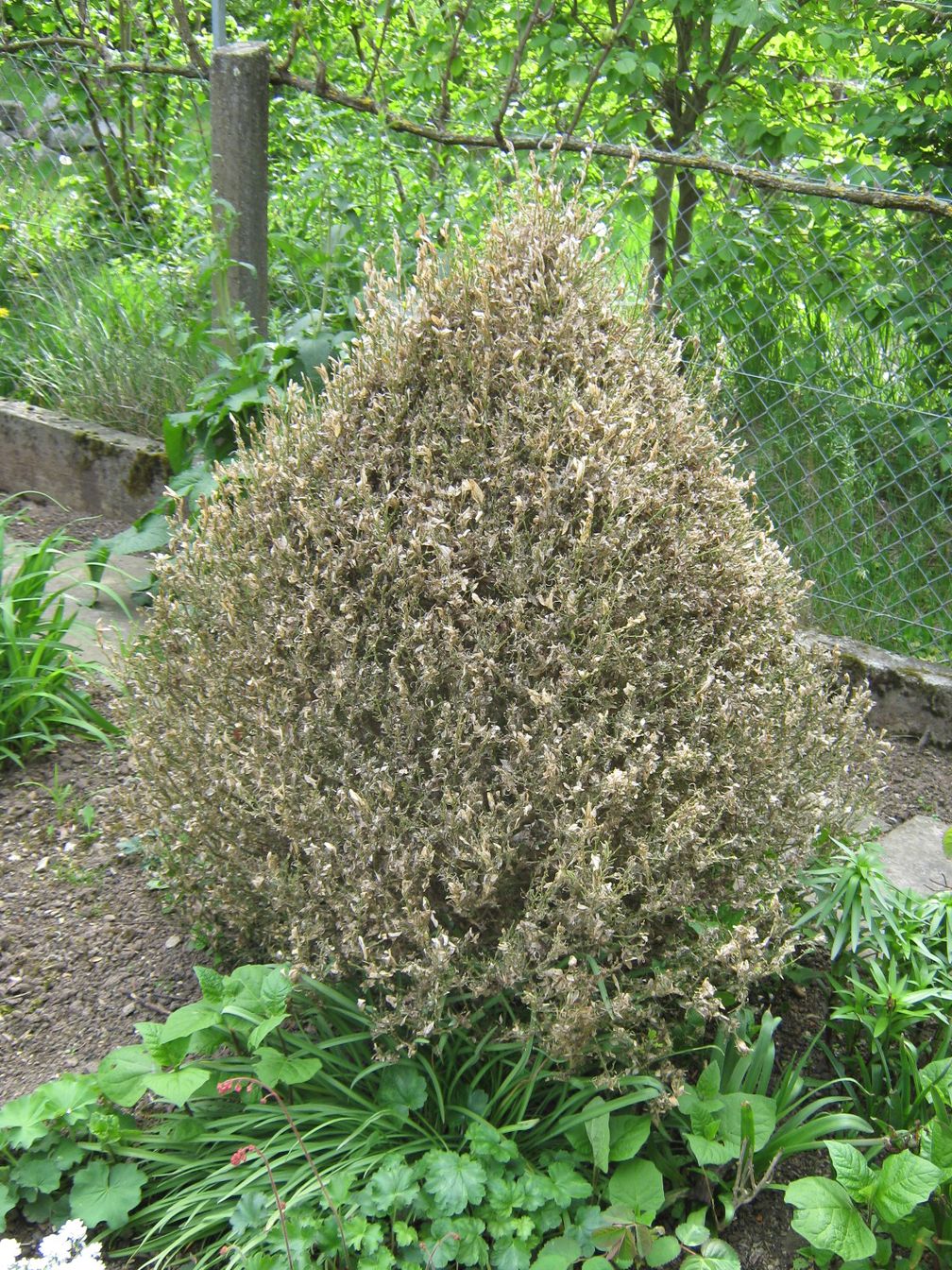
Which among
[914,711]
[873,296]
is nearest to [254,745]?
[914,711]

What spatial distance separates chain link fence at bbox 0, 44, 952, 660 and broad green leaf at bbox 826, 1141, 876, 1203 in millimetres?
2379

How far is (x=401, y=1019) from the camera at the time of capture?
1854mm

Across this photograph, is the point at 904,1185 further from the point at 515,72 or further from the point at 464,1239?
the point at 515,72

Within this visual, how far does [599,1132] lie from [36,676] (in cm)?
210

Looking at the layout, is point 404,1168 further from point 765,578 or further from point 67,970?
point 765,578

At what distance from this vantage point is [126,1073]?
77.4 inches

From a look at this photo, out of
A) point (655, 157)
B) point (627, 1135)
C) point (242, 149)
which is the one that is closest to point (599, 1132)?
point (627, 1135)

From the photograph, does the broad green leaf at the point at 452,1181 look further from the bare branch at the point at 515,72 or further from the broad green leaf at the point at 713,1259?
the bare branch at the point at 515,72

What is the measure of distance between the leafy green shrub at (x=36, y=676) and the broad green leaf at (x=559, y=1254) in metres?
1.89

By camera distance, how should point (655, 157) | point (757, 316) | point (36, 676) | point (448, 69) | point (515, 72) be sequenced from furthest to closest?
point (448, 69), point (515, 72), point (757, 316), point (655, 157), point (36, 676)

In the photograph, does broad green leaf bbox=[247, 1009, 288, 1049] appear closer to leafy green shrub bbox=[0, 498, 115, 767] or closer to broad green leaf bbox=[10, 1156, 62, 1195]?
broad green leaf bbox=[10, 1156, 62, 1195]

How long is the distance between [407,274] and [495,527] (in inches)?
95.6

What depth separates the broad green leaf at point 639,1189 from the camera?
6.03 ft

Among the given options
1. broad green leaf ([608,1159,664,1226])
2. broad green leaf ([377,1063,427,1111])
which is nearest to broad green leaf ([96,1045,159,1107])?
broad green leaf ([377,1063,427,1111])
